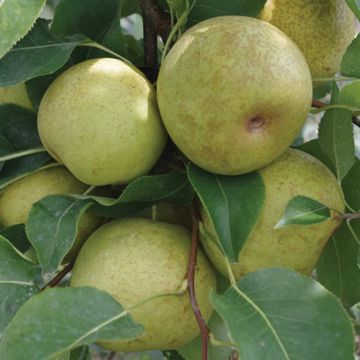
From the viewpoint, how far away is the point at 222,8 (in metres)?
1.33

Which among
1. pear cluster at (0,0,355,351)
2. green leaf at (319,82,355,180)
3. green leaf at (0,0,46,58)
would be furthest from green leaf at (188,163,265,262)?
green leaf at (0,0,46,58)

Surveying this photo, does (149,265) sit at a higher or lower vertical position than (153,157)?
lower

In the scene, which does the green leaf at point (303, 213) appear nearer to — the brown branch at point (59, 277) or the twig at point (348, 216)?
the twig at point (348, 216)

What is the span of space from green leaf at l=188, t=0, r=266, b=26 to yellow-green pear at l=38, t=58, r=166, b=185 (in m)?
0.18

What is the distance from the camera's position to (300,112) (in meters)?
1.20

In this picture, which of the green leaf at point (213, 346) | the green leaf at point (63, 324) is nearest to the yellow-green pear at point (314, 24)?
the green leaf at point (213, 346)

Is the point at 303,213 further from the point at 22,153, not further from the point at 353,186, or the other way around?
the point at 22,153

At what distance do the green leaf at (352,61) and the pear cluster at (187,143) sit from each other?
9 centimetres

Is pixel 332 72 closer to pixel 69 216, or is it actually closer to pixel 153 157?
pixel 153 157

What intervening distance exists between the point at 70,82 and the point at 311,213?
0.49 metres

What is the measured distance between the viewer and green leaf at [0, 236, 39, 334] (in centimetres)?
122

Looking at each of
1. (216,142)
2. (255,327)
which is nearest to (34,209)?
(216,142)

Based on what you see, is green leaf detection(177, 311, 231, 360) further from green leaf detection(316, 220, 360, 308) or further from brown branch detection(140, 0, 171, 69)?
brown branch detection(140, 0, 171, 69)

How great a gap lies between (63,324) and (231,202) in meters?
0.36
